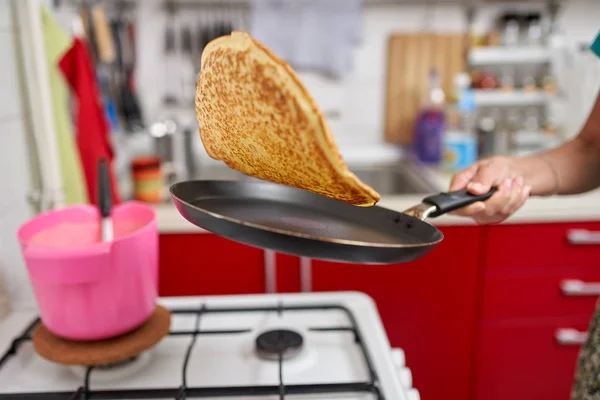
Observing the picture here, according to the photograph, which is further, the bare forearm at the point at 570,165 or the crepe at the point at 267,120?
the bare forearm at the point at 570,165

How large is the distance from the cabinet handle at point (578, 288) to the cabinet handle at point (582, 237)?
0.35ft

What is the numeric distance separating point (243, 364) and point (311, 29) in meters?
1.34

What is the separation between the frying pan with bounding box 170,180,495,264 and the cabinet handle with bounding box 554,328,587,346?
2.89 feet

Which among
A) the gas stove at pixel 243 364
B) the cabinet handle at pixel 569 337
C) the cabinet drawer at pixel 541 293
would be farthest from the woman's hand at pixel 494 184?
the cabinet handle at pixel 569 337

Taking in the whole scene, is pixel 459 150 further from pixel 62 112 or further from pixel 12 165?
pixel 12 165

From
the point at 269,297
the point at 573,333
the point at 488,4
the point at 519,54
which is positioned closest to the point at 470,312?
the point at 573,333

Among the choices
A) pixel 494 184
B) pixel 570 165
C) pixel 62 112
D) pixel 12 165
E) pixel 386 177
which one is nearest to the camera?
pixel 494 184

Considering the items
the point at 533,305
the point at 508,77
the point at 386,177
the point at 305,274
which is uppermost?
the point at 508,77

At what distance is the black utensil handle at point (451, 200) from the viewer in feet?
2.09

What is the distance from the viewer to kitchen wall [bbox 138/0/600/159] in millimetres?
1792

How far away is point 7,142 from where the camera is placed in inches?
36.7

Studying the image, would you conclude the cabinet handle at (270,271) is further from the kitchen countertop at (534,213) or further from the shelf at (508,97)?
the shelf at (508,97)

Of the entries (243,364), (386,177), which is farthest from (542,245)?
(243,364)

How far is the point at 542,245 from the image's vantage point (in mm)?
1357
